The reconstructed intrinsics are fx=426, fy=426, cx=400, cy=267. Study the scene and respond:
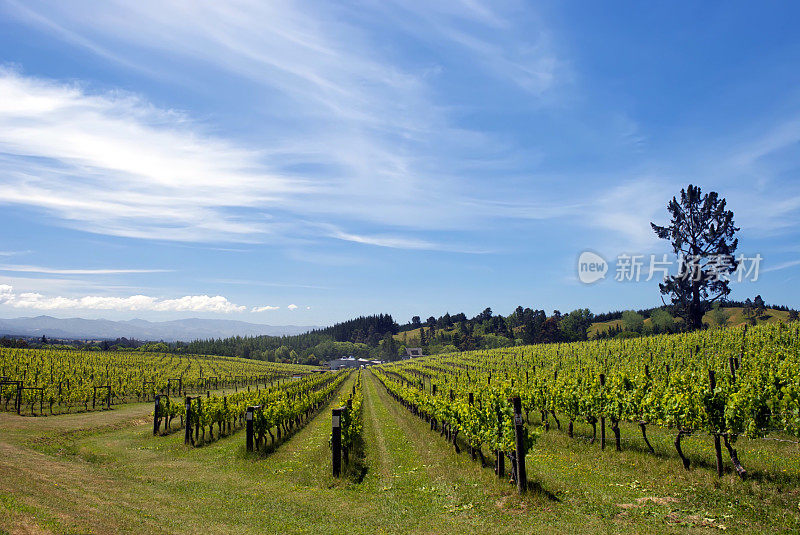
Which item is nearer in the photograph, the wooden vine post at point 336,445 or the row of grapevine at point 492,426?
the row of grapevine at point 492,426

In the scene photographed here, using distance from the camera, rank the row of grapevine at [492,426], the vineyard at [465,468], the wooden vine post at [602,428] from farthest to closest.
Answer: the wooden vine post at [602,428] < the row of grapevine at [492,426] < the vineyard at [465,468]

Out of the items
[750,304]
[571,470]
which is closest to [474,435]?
[571,470]

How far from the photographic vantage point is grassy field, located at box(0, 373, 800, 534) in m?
9.29

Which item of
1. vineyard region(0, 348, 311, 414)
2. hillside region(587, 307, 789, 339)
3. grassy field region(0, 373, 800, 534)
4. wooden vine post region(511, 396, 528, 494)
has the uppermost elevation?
hillside region(587, 307, 789, 339)

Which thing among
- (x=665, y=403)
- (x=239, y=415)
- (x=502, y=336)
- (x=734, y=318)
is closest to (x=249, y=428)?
(x=239, y=415)

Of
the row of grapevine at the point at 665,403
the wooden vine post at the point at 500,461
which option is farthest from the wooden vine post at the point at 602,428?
the wooden vine post at the point at 500,461

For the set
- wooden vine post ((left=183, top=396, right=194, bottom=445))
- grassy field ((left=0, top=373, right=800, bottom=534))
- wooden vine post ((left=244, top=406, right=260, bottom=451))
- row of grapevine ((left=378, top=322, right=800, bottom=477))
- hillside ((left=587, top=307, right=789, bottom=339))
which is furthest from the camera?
hillside ((left=587, top=307, right=789, bottom=339))

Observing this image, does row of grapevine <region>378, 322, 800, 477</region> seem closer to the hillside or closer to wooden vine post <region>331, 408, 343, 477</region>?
wooden vine post <region>331, 408, 343, 477</region>

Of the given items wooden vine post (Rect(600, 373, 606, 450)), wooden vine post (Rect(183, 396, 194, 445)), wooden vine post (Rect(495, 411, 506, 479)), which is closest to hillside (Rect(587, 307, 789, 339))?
wooden vine post (Rect(600, 373, 606, 450))

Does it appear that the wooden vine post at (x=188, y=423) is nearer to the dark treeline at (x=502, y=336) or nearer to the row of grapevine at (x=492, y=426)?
the row of grapevine at (x=492, y=426)

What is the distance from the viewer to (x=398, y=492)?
13031mm

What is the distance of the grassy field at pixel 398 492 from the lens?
9289 mm

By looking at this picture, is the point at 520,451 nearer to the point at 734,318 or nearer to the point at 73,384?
the point at 73,384

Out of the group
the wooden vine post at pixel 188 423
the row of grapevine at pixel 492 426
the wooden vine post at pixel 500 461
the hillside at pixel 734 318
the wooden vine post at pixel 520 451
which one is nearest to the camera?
the wooden vine post at pixel 520 451
